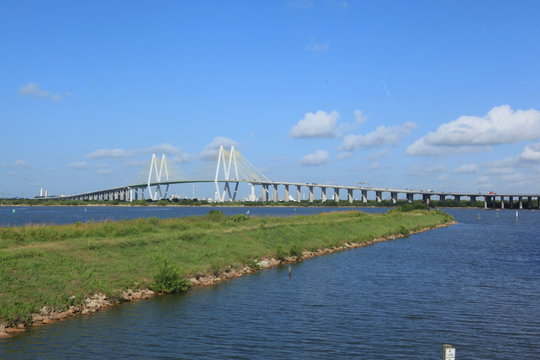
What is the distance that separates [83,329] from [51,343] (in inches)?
69.4

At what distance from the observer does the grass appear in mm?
20875

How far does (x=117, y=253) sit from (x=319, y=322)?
13.2 meters

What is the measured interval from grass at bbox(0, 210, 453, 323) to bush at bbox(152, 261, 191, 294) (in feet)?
0.24

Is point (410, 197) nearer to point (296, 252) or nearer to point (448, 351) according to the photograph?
point (296, 252)

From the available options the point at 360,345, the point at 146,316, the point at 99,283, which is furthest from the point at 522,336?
the point at 99,283

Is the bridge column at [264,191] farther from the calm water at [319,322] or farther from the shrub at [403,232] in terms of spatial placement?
the calm water at [319,322]

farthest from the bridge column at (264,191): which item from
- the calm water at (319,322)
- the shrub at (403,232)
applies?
the calm water at (319,322)

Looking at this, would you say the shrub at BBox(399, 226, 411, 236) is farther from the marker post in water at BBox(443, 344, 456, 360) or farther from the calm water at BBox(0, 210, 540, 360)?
the marker post in water at BBox(443, 344, 456, 360)

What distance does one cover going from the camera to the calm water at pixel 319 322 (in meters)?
16.0

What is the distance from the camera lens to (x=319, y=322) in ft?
64.0

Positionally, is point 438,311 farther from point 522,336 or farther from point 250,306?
point 250,306

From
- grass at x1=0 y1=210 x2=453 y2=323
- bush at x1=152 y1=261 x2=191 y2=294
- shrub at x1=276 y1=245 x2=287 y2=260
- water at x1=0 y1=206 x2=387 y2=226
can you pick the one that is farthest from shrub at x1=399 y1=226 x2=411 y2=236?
bush at x1=152 y1=261 x2=191 y2=294

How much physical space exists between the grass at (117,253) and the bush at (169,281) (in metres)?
0.07

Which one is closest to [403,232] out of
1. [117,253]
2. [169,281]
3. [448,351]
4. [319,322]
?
[117,253]
